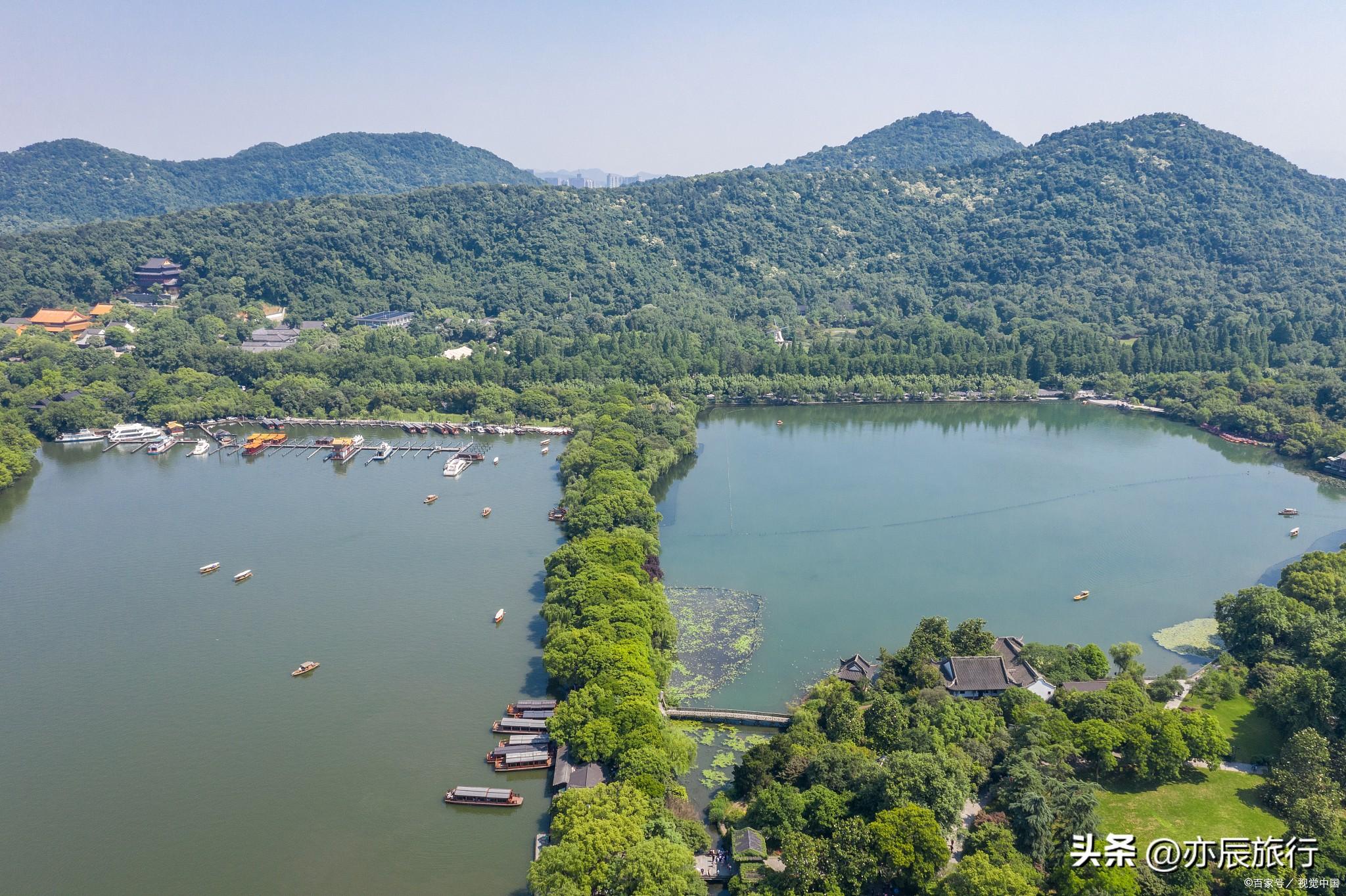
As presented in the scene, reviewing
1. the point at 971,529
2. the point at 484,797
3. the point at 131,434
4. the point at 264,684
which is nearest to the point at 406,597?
the point at 264,684

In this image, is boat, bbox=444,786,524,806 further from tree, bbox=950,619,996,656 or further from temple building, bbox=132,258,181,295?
temple building, bbox=132,258,181,295

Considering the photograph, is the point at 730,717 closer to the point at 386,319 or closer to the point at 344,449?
the point at 344,449

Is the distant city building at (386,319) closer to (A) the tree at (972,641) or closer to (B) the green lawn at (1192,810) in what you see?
(A) the tree at (972,641)

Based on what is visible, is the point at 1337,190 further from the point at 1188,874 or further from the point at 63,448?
the point at 63,448

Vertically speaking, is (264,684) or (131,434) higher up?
(131,434)

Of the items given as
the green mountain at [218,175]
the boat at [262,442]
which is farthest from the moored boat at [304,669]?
the green mountain at [218,175]

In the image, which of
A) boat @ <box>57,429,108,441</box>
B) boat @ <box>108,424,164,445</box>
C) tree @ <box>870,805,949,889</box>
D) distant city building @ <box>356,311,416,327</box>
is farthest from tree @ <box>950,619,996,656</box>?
distant city building @ <box>356,311,416,327</box>

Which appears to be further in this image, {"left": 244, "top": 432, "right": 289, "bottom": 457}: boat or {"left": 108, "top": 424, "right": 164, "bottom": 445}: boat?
{"left": 108, "top": 424, "right": 164, "bottom": 445}: boat
